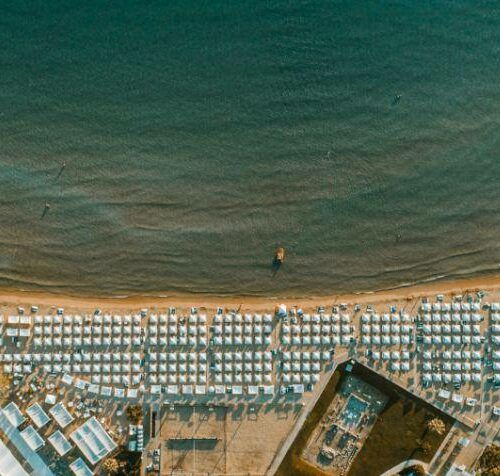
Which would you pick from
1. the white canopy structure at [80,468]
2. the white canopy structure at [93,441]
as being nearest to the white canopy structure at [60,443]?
the white canopy structure at [93,441]

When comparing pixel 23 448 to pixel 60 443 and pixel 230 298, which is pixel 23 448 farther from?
pixel 230 298


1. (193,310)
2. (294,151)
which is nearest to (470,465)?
(193,310)

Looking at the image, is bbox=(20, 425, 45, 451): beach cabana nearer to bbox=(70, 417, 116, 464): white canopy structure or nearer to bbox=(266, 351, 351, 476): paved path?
→ bbox=(70, 417, 116, 464): white canopy structure

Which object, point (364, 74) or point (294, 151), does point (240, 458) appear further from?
point (364, 74)

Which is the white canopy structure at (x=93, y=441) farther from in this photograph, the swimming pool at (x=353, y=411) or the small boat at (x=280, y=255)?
the small boat at (x=280, y=255)

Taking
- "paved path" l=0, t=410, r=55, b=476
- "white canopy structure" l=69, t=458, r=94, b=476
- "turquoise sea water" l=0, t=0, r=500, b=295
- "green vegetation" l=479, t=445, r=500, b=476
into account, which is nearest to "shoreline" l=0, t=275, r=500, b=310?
"turquoise sea water" l=0, t=0, r=500, b=295

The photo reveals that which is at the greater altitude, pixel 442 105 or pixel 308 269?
pixel 442 105

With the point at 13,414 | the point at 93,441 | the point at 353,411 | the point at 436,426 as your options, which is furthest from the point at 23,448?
the point at 436,426
